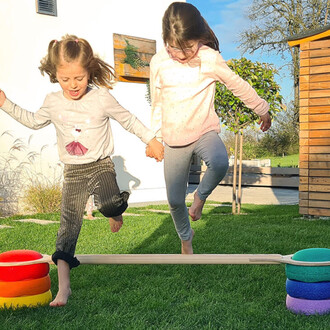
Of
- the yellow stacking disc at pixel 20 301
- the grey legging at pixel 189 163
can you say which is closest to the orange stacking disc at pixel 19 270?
the yellow stacking disc at pixel 20 301

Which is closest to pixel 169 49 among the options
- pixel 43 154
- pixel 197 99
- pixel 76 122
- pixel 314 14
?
pixel 197 99

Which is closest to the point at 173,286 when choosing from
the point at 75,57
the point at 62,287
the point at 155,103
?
the point at 62,287

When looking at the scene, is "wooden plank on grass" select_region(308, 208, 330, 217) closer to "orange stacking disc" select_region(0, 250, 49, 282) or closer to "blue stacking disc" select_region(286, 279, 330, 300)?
"blue stacking disc" select_region(286, 279, 330, 300)

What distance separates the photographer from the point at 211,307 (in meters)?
3.45

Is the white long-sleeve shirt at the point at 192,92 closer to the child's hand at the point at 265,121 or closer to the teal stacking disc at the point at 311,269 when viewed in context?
the child's hand at the point at 265,121

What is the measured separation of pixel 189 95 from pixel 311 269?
1.42 m

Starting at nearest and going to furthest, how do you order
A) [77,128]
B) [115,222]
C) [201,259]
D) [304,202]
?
[201,259]
[77,128]
[115,222]
[304,202]

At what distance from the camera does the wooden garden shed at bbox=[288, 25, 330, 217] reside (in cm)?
820

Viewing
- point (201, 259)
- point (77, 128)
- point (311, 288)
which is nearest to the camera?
point (311, 288)

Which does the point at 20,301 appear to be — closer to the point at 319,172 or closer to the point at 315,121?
the point at 319,172

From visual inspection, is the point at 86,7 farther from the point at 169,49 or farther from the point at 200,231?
the point at 169,49

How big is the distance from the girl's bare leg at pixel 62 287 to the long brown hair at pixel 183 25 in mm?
1704

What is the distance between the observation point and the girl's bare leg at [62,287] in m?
3.49

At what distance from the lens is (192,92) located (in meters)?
3.59
